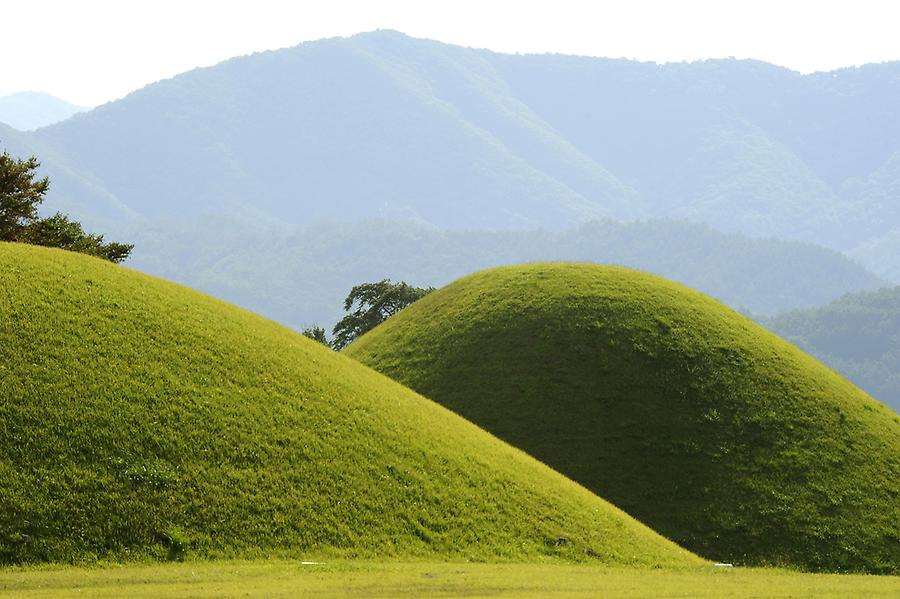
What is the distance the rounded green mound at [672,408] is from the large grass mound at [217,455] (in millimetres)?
6624

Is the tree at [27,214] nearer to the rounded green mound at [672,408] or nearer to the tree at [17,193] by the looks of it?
the tree at [17,193]

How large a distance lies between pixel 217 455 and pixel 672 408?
24.8m

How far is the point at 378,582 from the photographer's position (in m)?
25.4

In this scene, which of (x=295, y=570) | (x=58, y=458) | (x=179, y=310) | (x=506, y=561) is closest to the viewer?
(x=295, y=570)

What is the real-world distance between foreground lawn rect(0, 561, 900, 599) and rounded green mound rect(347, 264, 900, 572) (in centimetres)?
1168

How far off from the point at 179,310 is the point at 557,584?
19133 mm

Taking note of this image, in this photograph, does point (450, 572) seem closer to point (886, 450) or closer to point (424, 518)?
point (424, 518)

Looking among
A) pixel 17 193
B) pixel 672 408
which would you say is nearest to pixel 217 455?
pixel 672 408

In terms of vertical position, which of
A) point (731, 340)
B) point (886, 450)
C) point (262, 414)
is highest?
point (731, 340)

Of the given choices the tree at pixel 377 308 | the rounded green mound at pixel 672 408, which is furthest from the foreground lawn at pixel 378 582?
the tree at pixel 377 308

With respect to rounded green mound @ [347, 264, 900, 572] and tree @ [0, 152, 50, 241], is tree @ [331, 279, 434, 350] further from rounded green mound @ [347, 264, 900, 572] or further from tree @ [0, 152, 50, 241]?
tree @ [0, 152, 50, 241]

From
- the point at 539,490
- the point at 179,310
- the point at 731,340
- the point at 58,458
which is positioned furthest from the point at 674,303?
the point at 58,458

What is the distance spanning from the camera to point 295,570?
26.2 metres

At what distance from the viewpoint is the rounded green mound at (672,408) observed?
41.7 meters
